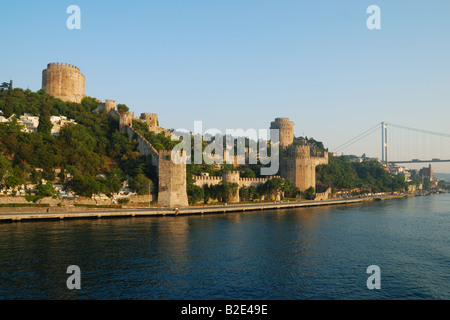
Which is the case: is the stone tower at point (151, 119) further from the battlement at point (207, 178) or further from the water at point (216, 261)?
the water at point (216, 261)

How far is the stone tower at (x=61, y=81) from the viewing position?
65062 mm

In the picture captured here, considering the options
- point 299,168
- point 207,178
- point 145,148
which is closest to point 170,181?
point 145,148

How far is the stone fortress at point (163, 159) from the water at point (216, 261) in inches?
450

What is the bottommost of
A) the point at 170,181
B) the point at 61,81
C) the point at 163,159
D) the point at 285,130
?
the point at 170,181

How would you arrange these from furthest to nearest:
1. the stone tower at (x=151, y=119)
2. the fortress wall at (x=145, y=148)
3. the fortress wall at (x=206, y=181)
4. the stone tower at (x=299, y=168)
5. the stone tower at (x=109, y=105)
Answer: the stone tower at (x=151, y=119)
the stone tower at (x=299, y=168)
the stone tower at (x=109, y=105)
the fortress wall at (x=206, y=181)
the fortress wall at (x=145, y=148)

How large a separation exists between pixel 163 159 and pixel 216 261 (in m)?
26.4

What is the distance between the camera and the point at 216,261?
21.2 metres

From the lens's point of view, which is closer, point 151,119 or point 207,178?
point 207,178

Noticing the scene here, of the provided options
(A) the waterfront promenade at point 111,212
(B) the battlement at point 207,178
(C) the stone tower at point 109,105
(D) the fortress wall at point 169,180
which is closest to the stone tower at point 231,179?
(B) the battlement at point 207,178

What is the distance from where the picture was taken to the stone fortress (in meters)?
45.5

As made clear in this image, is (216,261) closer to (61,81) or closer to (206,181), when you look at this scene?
(206,181)

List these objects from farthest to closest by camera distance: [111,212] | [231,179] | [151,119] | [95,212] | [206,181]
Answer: [151,119]
[231,179]
[206,181]
[111,212]
[95,212]
